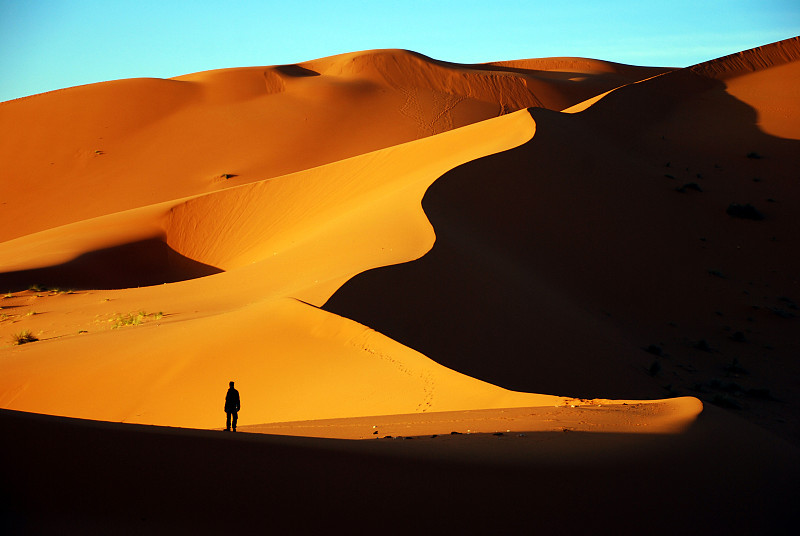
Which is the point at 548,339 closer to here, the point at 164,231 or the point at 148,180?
the point at 164,231

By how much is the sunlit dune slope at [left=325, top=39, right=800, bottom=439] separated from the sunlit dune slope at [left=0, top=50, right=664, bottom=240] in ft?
62.2

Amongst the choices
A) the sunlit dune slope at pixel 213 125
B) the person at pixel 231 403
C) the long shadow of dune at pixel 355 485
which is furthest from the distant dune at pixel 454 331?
the sunlit dune slope at pixel 213 125

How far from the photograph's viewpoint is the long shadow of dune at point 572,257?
1095 cm

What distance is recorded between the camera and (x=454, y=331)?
36.0 feet

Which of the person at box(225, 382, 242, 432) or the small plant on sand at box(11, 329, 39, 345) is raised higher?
the small plant on sand at box(11, 329, 39, 345)

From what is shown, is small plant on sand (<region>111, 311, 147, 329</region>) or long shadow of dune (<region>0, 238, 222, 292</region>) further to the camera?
long shadow of dune (<region>0, 238, 222, 292</region>)

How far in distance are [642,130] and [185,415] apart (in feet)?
67.4

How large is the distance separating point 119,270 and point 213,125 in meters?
23.9

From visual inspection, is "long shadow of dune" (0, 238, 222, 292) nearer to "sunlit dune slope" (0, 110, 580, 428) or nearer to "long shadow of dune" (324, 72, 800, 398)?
"sunlit dune slope" (0, 110, 580, 428)

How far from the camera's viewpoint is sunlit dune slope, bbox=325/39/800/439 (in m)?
11.2

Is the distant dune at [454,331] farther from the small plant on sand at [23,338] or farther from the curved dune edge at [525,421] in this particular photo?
the small plant on sand at [23,338]

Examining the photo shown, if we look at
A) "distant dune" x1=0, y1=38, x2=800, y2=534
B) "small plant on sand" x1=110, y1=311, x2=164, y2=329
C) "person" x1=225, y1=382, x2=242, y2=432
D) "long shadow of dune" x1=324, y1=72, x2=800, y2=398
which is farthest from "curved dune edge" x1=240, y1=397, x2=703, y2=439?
"small plant on sand" x1=110, y1=311, x2=164, y2=329

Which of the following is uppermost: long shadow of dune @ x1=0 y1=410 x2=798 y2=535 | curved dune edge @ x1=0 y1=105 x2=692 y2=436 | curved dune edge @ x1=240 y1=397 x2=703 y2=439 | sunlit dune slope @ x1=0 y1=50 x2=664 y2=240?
sunlit dune slope @ x1=0 y1=50 x2=664 y2=240

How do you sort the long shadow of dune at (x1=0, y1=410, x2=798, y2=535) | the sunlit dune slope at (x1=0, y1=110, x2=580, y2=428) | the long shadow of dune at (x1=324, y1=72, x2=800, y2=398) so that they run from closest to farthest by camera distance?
the long shadow of dune at (x1=0, y1=410, x2=798, y2=535), the sunlit dune slope at (x1=0, y1=110, x2=580, y2=428), the long shadow of dune at (x1=324, y1=72, x2=800, y2=398)
